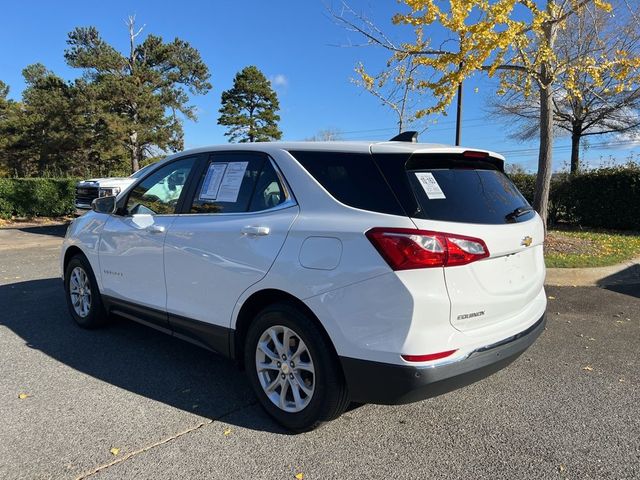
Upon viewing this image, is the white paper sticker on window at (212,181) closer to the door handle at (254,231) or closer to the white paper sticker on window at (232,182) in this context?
the white paper sticker on window at (232,182)

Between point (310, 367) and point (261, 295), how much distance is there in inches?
21.9

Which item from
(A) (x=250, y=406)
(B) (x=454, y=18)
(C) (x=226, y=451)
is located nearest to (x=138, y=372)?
(A) (x=250, y=406)

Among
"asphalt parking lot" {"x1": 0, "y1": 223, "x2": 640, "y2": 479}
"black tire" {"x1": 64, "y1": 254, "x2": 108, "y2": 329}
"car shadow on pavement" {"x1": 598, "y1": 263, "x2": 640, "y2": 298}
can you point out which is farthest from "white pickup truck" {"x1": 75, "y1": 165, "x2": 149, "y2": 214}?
"car shadow on pavement" {"x1": 598, "y1": 263, "x2": 640, "y2": 298}

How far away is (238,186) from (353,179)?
960 millimetres

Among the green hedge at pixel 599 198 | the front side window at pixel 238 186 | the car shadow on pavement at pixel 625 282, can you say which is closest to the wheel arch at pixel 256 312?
the front side window at pixel 238 186

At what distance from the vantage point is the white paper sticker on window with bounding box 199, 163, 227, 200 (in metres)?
3.67

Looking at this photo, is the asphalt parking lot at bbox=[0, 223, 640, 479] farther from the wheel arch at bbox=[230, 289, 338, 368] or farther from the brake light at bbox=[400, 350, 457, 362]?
the brake light at bbox=[400, 350, 457, 362]

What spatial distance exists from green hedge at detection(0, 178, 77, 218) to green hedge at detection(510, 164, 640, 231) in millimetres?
16400

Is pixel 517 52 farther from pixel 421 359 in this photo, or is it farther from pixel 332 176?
pixel 421 359

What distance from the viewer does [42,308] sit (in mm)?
5852

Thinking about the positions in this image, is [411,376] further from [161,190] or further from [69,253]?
[69,253]

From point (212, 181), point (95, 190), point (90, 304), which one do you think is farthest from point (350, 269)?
point (95, 190)

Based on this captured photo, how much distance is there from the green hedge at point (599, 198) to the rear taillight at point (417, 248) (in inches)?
509

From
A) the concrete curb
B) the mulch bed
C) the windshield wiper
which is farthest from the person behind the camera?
the mulch bed
